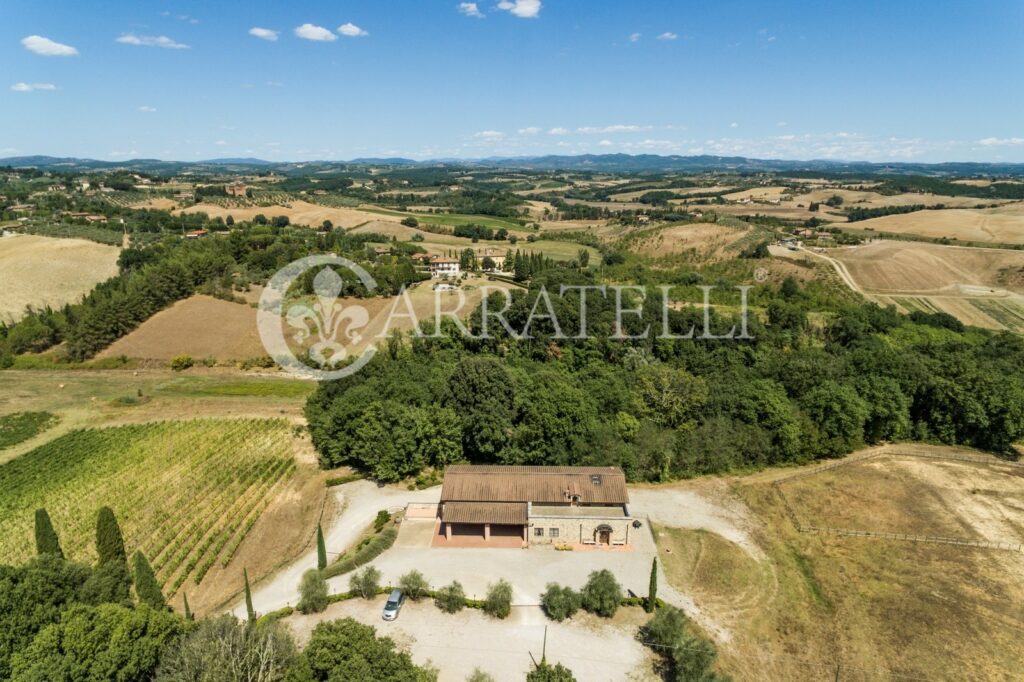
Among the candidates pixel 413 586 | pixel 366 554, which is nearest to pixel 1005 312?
pixel 413 586

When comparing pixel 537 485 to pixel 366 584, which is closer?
pixel 366 584

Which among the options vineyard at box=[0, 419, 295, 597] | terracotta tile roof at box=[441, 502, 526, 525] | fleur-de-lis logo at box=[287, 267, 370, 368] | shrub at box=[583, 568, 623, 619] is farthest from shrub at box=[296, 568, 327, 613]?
fleur-de-lis logo at box=[287, 267, 370, 368]

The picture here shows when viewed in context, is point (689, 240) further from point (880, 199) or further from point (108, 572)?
point (880, 199)

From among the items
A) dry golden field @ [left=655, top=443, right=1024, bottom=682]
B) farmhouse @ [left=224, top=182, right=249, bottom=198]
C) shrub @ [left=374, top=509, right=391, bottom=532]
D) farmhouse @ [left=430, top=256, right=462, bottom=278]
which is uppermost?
farmhouse @ [left=224, top=182, right=249, bottom=198]

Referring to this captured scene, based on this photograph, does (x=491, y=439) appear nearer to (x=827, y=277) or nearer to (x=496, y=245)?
(x=827, y=277)

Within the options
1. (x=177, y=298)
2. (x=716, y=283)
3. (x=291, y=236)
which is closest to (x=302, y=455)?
(x=177, y=298)

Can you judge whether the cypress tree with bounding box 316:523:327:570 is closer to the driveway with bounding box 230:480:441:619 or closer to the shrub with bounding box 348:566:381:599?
the driveway with bounding box 230:480:441:619
